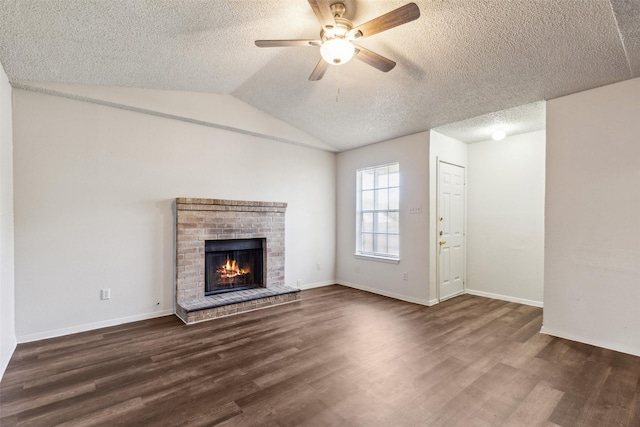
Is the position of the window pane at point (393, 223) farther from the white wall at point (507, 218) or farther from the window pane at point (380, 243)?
the white wall at point (507, 218)

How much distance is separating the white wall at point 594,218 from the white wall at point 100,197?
13.0ft

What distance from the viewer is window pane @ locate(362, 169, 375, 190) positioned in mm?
5395

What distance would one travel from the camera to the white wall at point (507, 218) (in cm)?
445

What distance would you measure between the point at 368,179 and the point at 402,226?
1171mm

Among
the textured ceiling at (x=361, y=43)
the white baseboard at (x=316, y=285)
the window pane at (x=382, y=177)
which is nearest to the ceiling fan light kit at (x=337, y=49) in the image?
the textured ceiling at (x=361, y=43)

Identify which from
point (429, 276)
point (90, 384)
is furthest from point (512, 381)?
point (90, 384)

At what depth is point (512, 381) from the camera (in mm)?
2336

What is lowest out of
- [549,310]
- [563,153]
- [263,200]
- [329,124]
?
[549,310]

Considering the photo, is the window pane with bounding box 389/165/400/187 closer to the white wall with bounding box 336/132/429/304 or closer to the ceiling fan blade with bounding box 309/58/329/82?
the white wall with bounding box 336/132/429/304

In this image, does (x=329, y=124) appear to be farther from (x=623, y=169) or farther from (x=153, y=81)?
(x=623, y=169)

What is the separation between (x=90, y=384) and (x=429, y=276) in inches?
157

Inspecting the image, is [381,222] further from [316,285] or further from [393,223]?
[316,285]

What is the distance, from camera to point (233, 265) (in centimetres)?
454

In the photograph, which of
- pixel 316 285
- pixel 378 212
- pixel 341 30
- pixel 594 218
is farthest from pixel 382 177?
pixel 341 30
